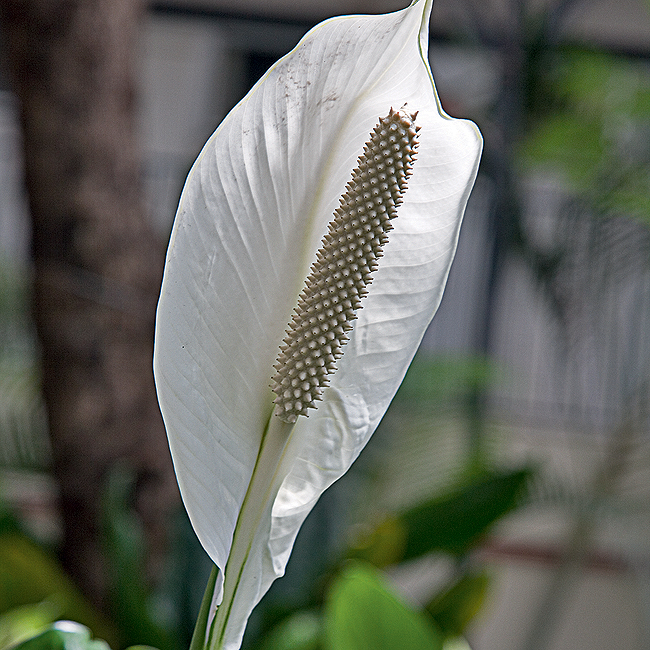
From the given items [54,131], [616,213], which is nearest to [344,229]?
[54,131]

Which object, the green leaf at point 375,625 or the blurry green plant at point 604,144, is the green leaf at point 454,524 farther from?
the blurry green plant at point 604,144

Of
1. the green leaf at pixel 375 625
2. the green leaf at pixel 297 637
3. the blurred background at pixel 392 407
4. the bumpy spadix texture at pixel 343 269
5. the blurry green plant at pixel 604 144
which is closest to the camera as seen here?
the bumpy spadix texture at pixel 343 269

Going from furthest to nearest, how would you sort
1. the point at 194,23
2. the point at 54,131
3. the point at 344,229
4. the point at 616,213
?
the point at 194,23 < the point at 616,213 < the point at 54,131 < the point at 344,229

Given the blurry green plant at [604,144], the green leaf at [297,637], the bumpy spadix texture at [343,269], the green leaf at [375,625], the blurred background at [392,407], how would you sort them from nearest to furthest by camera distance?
the bumpy spadix texture at [343,269] → the green leaf at [375,625] → the green leaf at [297,637] → the blurred background at [392,407] → the blurry green plant at [604,144]

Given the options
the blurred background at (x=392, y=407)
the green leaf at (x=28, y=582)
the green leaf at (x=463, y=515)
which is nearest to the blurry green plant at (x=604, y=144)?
the blurred background at (x=392, y=407)

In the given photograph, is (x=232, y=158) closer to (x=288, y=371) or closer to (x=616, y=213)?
(x=288, y=371)

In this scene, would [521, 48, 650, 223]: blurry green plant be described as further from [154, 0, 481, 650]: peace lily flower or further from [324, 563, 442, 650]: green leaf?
[154, 0, 481, 650]: peace lily flower

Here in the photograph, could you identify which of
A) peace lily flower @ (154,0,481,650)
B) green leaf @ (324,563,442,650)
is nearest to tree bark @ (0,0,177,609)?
green leaf @ (324,563,442,650)
